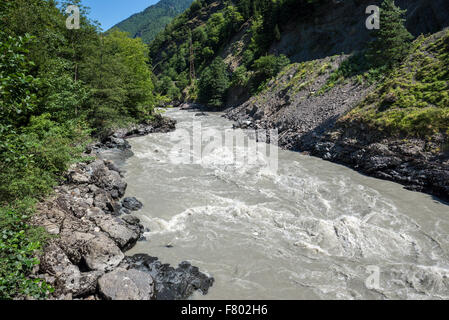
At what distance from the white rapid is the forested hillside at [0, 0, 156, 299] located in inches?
143

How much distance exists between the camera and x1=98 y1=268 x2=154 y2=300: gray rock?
227 inches

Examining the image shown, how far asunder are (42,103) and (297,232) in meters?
12.5

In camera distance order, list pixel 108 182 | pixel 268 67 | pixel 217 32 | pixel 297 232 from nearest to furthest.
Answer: pixel 297 232, pixel 108 182, pixel 268 67, pixel 217 32

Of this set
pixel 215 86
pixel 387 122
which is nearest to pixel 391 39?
pixel 387 122

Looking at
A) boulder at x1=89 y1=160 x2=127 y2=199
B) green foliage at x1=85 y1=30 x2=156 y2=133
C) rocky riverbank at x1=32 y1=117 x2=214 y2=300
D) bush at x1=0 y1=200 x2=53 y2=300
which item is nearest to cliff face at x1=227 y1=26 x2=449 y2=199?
rocky riverbank at x1=32 y1=117 x2=214 y2=300

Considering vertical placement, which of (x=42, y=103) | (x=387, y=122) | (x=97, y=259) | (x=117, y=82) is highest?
(x=117, y=82)

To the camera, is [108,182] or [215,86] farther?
[215,86]

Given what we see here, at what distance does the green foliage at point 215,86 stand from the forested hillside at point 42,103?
20771 mm

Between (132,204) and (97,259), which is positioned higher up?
(132,204)

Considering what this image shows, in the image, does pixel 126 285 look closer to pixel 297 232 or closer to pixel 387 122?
pixel 297 232

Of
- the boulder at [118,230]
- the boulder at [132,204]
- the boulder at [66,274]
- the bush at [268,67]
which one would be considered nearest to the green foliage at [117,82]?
the boulder at [132,204]

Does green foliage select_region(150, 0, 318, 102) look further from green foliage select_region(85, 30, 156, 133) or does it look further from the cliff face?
green foliage select_region(85, 30, 156, 133)

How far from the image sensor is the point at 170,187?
13.2m

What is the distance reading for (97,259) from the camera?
269 inches
